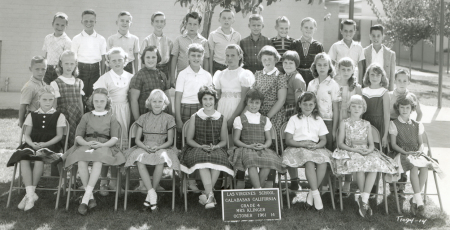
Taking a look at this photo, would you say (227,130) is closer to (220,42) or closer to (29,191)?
(220,42)

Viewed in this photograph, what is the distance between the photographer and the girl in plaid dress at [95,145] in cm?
493

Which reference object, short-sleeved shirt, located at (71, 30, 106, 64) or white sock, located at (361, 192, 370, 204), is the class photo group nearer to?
white sock, located at (361, 192, 370, 204)

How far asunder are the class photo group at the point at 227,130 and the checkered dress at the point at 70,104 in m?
0.01

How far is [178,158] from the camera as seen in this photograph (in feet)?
17.2

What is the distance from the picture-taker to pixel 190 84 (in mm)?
5684

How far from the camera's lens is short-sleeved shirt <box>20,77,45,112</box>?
572 cm

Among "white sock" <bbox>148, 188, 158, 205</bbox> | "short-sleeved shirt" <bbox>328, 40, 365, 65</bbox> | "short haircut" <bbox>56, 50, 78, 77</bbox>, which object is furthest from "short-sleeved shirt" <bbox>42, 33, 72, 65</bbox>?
"short-sleeved shirt" <bbox>328, 40, 365, 65</bbox>

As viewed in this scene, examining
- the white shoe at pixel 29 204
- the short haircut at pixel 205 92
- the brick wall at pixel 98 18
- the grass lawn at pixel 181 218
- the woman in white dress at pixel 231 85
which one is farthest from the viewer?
the brick wall at pixel 98 18

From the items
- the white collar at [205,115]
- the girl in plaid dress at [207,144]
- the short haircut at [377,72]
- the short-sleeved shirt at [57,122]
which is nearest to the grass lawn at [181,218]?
the girl in plaid dress at [207,144]

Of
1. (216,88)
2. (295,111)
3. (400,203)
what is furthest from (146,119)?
(400,203)

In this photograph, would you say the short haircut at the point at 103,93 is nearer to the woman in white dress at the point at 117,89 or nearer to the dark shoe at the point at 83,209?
the woman in white dress at the point at 117,89

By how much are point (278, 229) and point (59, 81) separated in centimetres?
309

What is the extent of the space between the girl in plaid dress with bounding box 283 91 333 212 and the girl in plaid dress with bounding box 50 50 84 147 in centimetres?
249

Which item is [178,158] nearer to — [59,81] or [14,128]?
[59,81]
